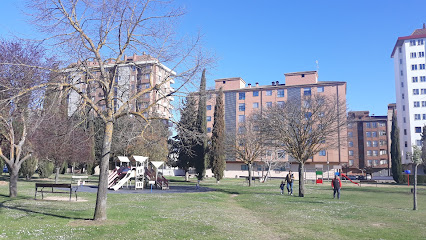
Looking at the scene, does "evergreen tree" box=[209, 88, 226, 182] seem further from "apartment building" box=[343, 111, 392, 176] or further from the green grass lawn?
"apartment building" box=[343, 111, 392, 176]

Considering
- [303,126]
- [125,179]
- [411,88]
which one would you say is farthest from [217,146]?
[411,88]

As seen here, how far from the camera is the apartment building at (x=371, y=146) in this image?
115000mm

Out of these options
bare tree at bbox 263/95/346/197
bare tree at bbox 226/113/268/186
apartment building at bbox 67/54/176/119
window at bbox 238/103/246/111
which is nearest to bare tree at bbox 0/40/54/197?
apartment building at bbox 67/54/176/119

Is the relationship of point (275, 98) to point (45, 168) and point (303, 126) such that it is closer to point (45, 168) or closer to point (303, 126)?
point (45, 168)

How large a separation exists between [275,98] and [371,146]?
51.9m

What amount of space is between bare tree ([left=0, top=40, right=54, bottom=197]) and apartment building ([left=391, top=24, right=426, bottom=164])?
8660 centimetres

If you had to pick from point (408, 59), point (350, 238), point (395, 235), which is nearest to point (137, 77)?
point (350, 238)

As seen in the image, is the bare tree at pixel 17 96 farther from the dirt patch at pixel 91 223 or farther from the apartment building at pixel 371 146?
the apartment building at pixel 371 146

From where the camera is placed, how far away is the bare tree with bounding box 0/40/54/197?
484 inches

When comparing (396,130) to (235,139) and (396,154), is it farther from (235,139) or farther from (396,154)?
(235,139)

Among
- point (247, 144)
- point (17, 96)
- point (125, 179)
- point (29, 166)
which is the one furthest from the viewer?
point (247, 144)

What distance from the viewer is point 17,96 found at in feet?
34.2

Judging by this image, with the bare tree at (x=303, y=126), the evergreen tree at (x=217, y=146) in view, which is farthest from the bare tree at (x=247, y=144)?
the bare tree at (x=303, y=126)

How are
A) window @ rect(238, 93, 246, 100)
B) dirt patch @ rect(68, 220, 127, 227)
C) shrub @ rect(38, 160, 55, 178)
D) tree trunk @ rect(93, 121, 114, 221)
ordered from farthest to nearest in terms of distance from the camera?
window @ rect(238, 93, 246, 100), shrub @ rect(38, 160, 55, 178), tree trunk @ rect(93, 121, 114, 221), dirt patch @ rect(68, 220, 127, 227)
